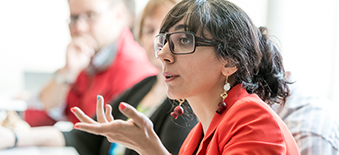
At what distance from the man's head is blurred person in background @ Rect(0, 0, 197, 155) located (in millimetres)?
78

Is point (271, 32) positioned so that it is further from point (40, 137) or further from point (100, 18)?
point (40, 137)

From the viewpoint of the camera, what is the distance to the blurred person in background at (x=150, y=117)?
113 centimetres

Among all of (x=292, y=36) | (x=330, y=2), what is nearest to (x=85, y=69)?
(x=292, y=36)

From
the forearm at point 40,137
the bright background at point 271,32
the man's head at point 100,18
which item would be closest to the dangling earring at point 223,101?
the bright background at point 271,32

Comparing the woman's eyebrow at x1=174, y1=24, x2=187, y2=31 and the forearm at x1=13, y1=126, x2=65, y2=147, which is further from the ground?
the woman's eyebrow at x1=174, y1=24, x2=187, y2=31

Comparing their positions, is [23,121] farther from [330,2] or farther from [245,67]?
[330,2]

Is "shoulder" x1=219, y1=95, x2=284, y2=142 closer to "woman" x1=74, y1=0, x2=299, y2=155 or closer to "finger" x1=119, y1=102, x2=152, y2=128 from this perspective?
"woman" x1=74, y1=0, x2=299, y2=155

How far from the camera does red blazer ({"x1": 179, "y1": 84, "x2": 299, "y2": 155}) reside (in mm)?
597

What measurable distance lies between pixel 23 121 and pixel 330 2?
131cm

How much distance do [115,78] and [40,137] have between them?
36 centimetres

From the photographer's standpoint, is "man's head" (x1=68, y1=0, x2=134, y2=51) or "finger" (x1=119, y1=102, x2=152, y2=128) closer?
"finger" (x1=119, y1=102, x2=152, y2=128)

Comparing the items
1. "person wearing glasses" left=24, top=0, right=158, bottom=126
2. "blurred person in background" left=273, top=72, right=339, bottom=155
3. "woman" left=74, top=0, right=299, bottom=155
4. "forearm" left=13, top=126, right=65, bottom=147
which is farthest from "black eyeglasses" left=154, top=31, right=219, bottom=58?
"forearm" left=13, top=126, right=65, bottom=147

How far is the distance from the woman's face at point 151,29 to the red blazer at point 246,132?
534 mm

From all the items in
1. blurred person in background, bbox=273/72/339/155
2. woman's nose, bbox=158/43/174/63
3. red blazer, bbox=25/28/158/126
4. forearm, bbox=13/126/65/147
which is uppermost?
woman's nose, bbox=158/43/174/63
